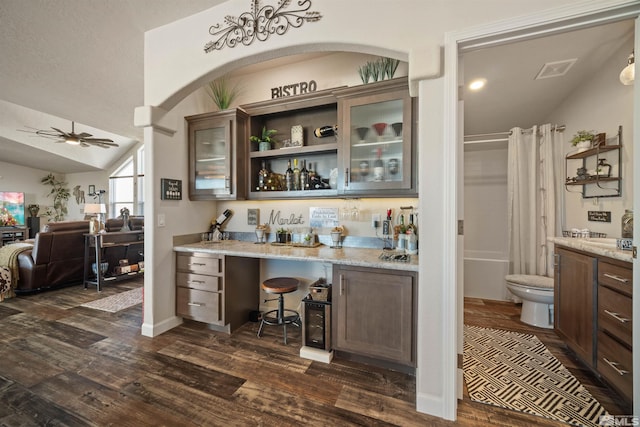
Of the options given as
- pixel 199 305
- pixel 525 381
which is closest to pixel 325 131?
pixel 199 305

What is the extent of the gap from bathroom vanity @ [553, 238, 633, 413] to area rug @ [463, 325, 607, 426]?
0.20 metres

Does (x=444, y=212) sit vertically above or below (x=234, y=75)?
below

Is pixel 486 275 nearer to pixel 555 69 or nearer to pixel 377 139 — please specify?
pixel 555 69

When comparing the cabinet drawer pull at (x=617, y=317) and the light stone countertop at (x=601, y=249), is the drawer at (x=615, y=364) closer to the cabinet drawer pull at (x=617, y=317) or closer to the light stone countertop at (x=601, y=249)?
the cabinet drawer pull at (x=617, y=317)

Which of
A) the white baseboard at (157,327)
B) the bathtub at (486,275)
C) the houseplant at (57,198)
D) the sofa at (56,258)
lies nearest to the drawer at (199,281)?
the white baseboard at (157,327)

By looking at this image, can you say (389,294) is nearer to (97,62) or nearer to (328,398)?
(328,398)

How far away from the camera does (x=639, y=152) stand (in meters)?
1.28

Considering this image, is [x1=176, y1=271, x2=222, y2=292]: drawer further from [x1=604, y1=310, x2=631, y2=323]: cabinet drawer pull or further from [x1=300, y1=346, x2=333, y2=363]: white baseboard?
[x1=604, y1=310, x2=631, y2=323]: cabinet drawer pull

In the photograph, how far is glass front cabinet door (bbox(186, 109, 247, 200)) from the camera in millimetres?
2676

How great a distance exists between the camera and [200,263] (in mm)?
2559

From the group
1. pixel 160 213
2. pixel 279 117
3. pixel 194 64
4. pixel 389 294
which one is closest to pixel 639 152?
pixel 389 294

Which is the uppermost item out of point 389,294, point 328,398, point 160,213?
point 160,213

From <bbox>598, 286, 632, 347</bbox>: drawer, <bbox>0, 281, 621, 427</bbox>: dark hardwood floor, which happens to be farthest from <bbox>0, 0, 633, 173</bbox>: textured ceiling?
<bbox>0, 281, 621, 427</bbox>: dark hardwood floor

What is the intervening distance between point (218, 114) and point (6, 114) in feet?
22.2
